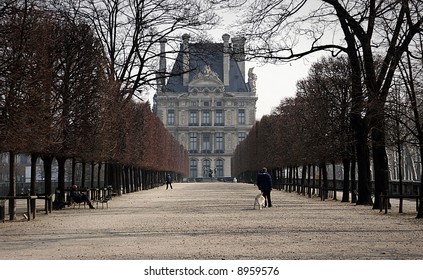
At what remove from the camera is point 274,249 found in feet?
40.2

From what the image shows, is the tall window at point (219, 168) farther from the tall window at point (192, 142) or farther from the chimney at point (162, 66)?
the chimney at point (162, 66)

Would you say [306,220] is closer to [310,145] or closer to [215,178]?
[310,145]

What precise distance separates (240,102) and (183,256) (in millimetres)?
127368

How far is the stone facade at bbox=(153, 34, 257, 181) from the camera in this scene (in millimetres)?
136000

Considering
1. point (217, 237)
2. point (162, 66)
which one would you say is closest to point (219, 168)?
point (162, 66)

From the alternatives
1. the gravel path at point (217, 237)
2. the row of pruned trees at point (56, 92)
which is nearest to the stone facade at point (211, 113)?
the row of pruned trees at point (56, 92)

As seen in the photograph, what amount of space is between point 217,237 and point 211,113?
124 meters

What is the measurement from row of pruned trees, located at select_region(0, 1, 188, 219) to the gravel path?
2.26 m

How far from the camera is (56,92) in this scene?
24625mm

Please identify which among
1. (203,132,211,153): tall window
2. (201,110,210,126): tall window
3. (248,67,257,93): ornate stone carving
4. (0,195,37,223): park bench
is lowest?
(0,195,37,223): park bench

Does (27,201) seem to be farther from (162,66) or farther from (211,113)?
(211,113)

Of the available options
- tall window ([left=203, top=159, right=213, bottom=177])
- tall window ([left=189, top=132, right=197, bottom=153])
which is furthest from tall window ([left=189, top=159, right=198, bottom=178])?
tall window ([left=189, top=132, right=197, bottom=153])

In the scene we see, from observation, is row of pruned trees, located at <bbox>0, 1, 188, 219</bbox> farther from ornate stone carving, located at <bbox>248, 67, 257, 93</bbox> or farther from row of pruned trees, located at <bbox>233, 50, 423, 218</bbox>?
ornate stone carving, located at <bbox>248, 67, 257, 93</bbox>
